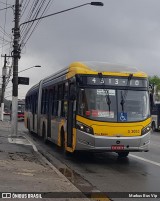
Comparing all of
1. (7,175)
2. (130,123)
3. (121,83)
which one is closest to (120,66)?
(121,83)

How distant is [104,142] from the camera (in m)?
14.0

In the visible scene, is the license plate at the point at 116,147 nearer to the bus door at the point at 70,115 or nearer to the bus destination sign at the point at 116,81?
the bus door at the point at 70,115

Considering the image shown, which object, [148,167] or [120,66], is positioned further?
[120,66]

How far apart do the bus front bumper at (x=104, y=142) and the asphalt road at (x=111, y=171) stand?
58cm

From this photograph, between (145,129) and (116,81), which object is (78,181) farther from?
(116,81)

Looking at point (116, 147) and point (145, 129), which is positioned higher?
point (145, 129)

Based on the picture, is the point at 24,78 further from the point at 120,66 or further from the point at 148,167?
the point at 148,167

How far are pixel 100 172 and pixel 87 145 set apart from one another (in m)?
1.31

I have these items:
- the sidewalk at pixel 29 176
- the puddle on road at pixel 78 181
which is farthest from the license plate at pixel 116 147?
the sidewalk at pixel 29 176

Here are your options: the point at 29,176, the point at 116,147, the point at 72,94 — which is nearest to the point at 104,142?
the point at 116,147

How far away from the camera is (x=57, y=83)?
59.4 feet

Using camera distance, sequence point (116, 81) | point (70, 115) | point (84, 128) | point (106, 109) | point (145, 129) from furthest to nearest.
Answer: point (70, 115) → point (116, 81) → point (145, 129) → point (106, 109) → point (84, 128)

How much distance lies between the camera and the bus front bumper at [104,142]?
1396 cm

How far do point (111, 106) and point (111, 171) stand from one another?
2.21 m
